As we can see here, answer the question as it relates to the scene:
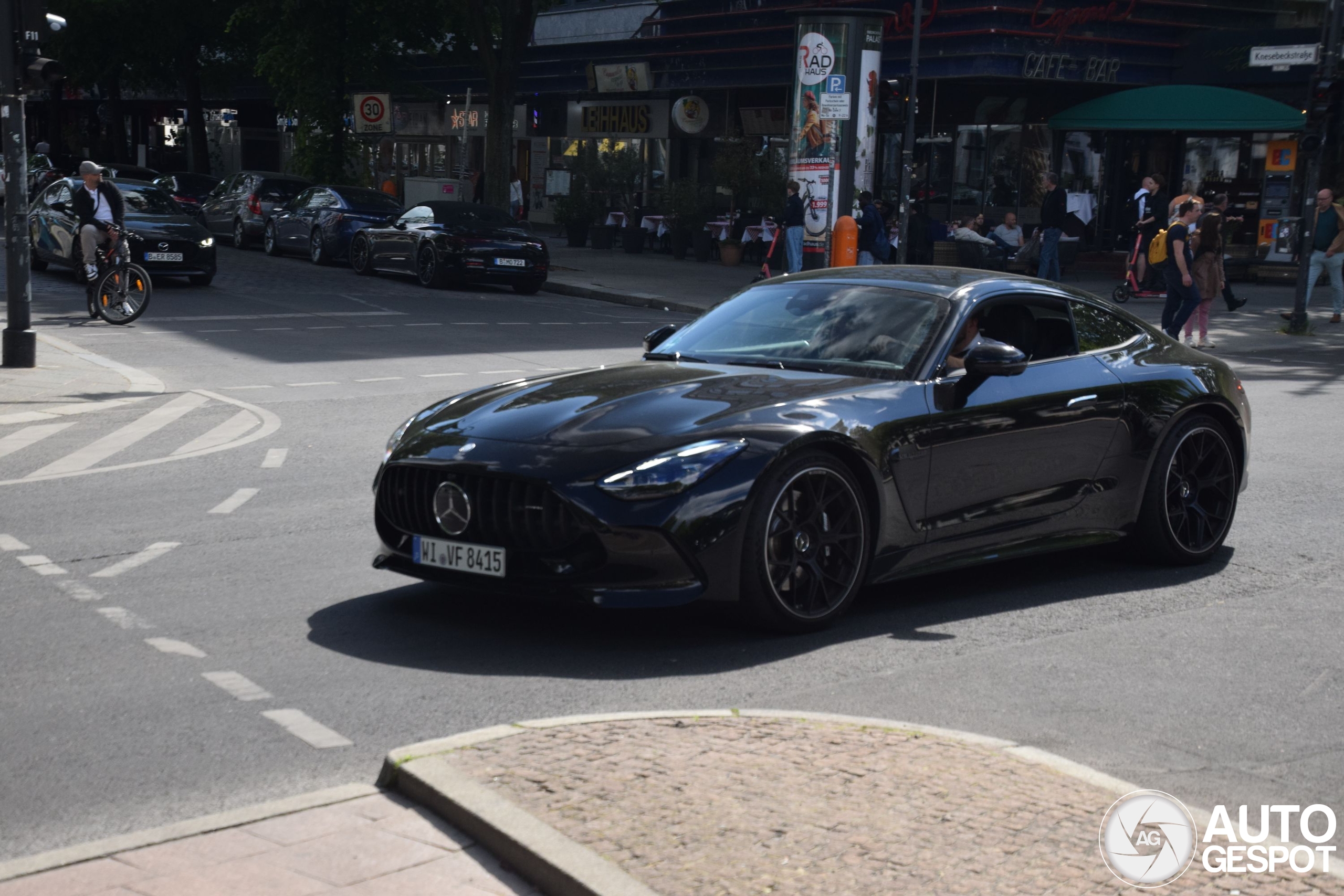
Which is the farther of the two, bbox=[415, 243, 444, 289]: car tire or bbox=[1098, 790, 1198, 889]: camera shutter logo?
bbox=[415, 243, 444, 289]: car tire

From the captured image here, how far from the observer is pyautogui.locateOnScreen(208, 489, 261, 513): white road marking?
28.9ft

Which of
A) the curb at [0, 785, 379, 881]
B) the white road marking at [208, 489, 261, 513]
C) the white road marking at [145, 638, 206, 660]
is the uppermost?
the curb at [0, 785, 379, 881]

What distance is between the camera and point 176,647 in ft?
20.0

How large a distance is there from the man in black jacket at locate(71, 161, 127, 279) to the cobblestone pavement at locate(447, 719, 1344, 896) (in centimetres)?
1661

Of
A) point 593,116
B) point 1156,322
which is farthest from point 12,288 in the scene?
point 593,116

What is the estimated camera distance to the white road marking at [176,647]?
599 centimetres

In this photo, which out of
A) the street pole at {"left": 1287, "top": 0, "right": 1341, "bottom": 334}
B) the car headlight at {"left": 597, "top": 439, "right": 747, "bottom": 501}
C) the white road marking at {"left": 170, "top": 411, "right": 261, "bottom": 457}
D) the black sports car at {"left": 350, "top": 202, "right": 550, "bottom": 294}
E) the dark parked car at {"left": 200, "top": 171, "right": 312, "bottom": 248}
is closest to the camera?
the car headlight at {"left": 597, "top": 439, "right": 747, "bottom": 501}

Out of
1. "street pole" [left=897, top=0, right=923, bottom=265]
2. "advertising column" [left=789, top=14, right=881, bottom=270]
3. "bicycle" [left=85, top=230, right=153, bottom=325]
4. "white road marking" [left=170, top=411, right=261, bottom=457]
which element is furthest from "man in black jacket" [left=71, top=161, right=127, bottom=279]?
"street pole" [left=897, top=0, right=923, bottom=265]

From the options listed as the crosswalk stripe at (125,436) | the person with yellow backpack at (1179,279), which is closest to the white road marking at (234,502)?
the crosswalk stripe at (125,436)

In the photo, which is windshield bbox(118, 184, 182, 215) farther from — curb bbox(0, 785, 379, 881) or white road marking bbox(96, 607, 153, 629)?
curb bbox(0, 785, 379, 881)

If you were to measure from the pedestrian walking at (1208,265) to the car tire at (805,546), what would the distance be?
562 inches

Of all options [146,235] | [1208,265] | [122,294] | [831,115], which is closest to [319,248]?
[146,235]

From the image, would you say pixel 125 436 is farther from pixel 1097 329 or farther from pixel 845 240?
pixel 845 240

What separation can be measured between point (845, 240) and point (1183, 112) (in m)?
8.31
